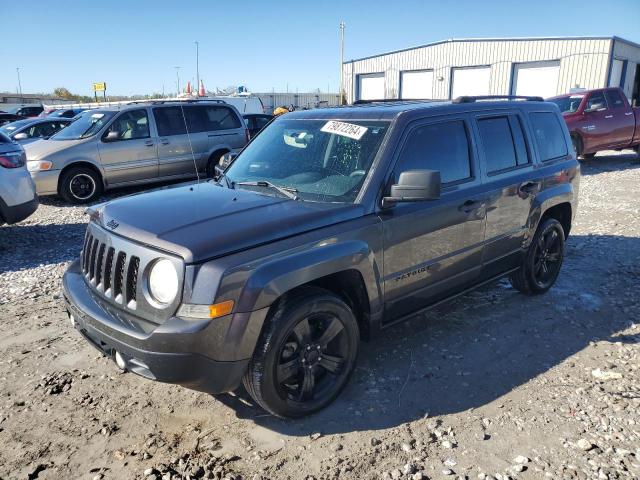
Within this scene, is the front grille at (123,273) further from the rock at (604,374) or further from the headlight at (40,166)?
the headlight at (40,166)

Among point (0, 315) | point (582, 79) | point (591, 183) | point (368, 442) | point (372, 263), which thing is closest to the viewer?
point (368, 442)

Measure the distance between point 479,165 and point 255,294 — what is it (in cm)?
229

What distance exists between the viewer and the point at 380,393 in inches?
134

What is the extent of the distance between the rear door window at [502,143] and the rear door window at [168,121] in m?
7.34

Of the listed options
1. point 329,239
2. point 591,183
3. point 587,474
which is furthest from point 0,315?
point 591,183

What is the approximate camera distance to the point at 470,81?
28.8 metres

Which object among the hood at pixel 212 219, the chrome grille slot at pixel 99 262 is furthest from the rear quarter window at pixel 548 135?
the chrome grille slot at pixel 99 262

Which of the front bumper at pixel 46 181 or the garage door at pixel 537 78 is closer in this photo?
the front bumper at pixel 46 181

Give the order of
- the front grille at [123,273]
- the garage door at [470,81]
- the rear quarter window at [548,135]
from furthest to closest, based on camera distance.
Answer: the garage door at [470,81]
the rear quarter window at [548,135]
the front grille at [123,273]

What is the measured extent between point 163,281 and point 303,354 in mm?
943

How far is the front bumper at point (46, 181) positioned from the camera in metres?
9.06

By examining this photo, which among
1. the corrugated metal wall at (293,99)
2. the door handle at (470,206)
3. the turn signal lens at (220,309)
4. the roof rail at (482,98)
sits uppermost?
the corrugated metal wall at (293,99)

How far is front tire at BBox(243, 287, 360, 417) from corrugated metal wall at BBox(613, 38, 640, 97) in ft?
87.7

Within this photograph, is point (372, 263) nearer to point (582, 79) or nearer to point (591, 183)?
point (591, 183)
